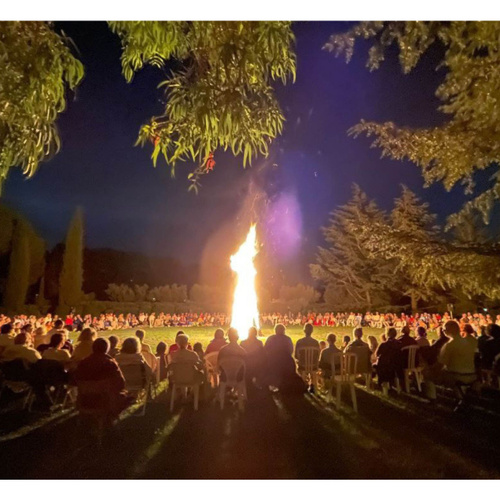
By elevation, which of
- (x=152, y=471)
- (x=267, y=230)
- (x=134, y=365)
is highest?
(x=267, y=230)

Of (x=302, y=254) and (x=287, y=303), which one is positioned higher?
(x=302, y=254)

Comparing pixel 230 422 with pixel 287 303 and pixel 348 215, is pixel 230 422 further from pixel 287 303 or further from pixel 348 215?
pixel 348 215

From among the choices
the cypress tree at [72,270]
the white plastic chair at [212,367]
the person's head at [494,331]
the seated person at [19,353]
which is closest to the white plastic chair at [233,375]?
the white plastic chair at [212,367]

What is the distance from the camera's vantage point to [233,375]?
7297mm

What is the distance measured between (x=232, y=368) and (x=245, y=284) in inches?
410

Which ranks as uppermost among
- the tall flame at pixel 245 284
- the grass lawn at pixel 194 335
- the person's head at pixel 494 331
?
the tall flame at pixel 245 284

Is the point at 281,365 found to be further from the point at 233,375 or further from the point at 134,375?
the point at 134,375

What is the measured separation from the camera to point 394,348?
8297mm

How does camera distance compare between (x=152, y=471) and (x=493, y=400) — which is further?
(x=493, y=400)

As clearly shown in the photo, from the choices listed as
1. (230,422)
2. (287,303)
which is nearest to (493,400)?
(230,422)

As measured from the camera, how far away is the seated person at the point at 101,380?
555cm

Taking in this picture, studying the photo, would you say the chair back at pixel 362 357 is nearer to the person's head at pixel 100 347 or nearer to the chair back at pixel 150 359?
the chair back at pixel 150 359

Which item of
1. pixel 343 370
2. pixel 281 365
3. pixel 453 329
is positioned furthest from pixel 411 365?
pixel 281 365

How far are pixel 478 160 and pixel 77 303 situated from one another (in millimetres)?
27034
